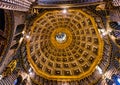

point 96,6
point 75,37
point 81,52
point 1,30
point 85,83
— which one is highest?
point 96,6

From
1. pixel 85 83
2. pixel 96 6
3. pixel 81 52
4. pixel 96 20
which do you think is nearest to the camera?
pixel 96 6

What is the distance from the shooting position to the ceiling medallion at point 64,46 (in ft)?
76.6

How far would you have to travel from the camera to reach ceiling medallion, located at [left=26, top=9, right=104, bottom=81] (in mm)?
23359

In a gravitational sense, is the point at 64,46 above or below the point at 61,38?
below

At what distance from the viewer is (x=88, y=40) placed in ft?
82.4

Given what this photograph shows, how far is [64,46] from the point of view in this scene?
27.1 metres

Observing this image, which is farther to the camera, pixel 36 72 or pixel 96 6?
pixel 36 72

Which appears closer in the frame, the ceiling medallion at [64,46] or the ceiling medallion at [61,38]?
the ceiling medallion at [64,46]

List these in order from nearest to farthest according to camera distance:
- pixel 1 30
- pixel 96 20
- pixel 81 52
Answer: pixel 1 30
pixel 96 20
pixel 81 52

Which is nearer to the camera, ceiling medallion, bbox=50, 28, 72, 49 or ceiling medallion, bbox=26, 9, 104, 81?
ceiling medallion, bbox=26, 9, 104, 81

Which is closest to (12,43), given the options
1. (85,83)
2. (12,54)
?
(12,54)

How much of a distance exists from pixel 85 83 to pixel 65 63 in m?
3.87

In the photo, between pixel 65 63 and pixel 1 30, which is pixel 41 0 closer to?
pixel 1 30

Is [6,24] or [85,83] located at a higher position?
[6,24]
